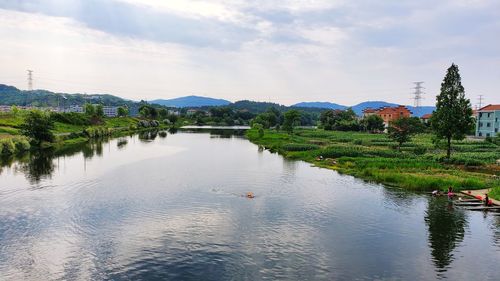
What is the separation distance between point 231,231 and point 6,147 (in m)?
57.2

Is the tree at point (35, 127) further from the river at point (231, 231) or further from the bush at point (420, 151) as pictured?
the bush at point (420, 151)

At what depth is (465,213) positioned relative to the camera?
35188mm

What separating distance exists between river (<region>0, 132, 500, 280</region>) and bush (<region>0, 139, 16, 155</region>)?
2088 cm

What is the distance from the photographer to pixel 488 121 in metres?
114

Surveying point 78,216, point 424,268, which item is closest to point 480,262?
point 424,268

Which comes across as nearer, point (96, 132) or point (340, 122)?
point (96, 132)

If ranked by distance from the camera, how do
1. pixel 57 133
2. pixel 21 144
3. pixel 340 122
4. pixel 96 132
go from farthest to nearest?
pixel 340 122 < pixel 96 132 < pixel 57 133 < pixel 21 144

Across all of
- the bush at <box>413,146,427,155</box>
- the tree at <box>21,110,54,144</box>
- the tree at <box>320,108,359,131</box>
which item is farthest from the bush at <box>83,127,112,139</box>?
the tree at <box>320,108,359,131</box>

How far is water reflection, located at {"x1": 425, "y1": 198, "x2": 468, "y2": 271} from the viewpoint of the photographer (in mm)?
25516

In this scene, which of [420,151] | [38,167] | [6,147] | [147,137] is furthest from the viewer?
[147,137]

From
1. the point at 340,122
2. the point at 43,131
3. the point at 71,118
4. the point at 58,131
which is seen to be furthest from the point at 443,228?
the point at 340,122

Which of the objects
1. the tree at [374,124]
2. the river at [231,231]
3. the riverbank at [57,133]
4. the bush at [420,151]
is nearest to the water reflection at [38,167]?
the river at [231,231]

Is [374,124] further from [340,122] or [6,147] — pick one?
[6,147]

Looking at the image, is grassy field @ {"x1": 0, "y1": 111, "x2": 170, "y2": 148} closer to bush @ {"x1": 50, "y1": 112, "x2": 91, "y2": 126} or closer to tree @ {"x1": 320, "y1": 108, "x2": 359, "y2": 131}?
bush @ {"x1": 50, "y1": 112, "x2": 91, "y2": 126}
